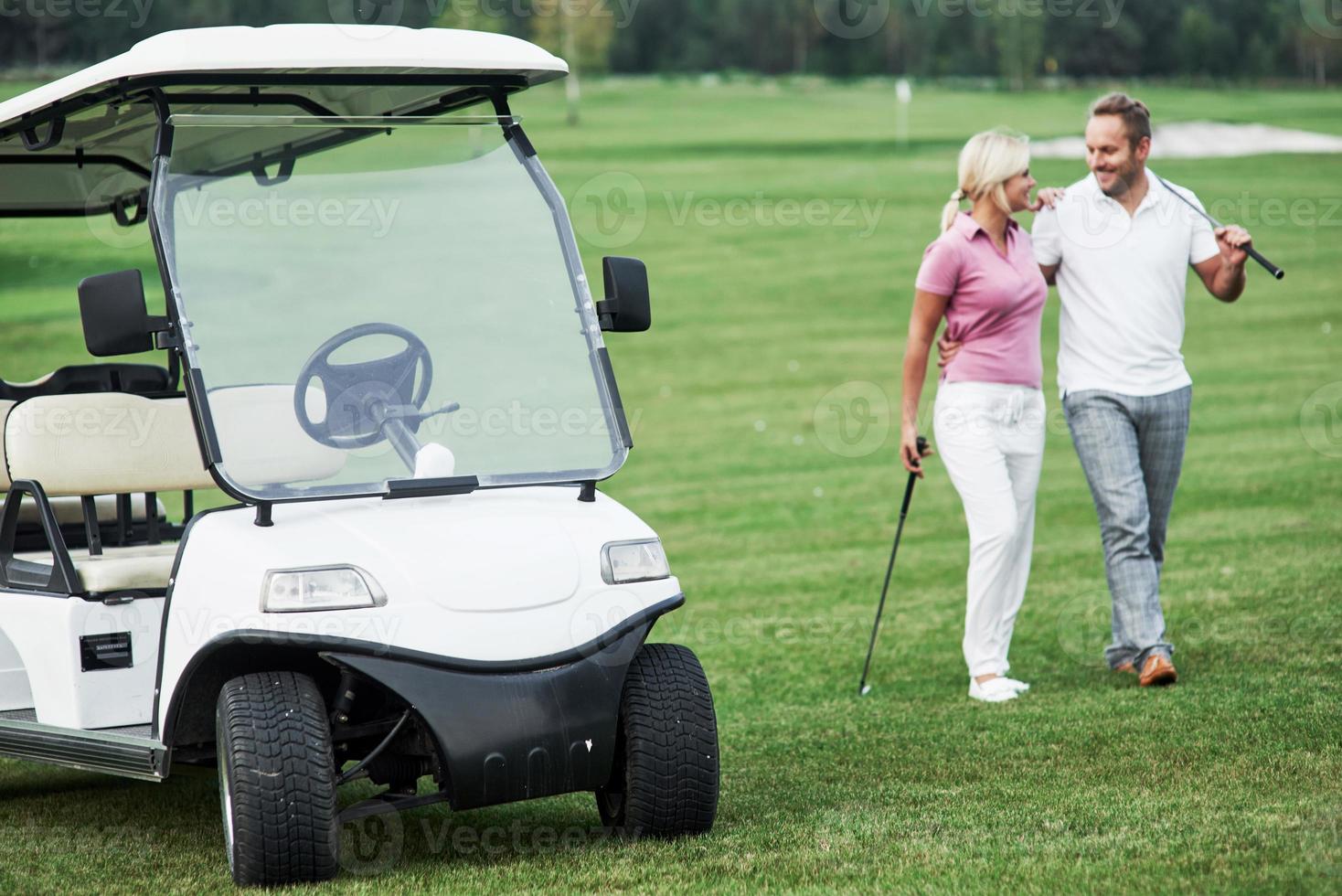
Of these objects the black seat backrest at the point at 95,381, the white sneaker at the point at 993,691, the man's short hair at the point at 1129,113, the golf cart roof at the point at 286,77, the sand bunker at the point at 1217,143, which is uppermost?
the golf cart roof at the point at 286,77

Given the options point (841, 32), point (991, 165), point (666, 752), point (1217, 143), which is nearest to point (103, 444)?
point (666, 752)

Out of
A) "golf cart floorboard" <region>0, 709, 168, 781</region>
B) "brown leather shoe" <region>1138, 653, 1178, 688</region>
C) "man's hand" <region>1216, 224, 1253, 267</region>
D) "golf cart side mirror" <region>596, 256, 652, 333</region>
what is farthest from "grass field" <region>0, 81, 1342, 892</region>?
"man's hand" <region>1216, 224, 1253, 267</region>

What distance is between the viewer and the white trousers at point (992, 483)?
5.92 m

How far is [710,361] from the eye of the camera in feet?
62.4

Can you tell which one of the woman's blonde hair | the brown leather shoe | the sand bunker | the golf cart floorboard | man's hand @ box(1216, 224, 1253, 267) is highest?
the woman's blonde hair

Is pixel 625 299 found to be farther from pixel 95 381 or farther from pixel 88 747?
pixel 95 381

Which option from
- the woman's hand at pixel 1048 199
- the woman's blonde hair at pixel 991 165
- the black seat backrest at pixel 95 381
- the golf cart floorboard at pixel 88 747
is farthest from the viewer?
the woman's hand at pixel 1048 199

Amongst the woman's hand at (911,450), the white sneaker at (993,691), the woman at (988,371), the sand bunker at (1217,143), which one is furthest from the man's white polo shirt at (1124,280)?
the sand bunker at (1217,143)

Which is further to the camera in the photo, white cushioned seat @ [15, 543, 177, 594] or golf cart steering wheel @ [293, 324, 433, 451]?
white cushioned seat @ [15, 543, 177, 594]

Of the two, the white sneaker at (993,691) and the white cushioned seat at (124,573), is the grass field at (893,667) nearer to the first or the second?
the white sneaker at (993,691)

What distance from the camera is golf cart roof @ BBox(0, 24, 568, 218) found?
426 cm

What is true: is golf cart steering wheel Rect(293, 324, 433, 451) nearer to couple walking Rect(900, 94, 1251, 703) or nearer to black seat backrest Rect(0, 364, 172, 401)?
black seat backrest Rect(0, 364, 172, 401)

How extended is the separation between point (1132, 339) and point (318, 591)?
3.47 meters

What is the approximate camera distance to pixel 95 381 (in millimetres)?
6273
